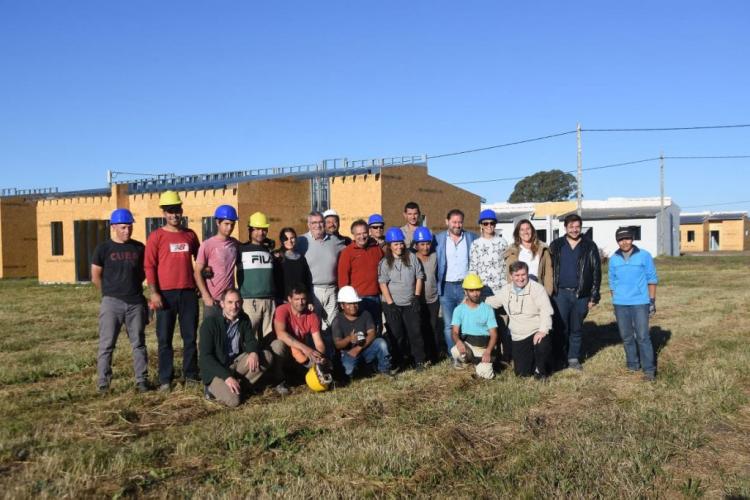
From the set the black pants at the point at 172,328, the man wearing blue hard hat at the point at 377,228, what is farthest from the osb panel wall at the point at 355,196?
the black pants at the point at 172,328

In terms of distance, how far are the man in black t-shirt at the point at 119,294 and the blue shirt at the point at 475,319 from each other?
136 inches

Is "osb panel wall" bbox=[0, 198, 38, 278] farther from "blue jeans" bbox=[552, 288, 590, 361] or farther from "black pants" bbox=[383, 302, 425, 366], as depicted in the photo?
"blue jeans" bbox=[552, 288, 590, 361]

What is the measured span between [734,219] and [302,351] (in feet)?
186

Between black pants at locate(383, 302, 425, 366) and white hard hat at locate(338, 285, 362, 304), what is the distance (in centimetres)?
66

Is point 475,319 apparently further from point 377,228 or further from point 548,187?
point 548,187

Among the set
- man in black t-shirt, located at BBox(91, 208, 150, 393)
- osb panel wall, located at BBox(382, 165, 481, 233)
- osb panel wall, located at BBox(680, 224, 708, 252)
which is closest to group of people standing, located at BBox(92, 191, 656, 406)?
man in black t-shirt, located at BBox(91, 208, 150, 393)

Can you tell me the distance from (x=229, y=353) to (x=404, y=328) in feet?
7.25

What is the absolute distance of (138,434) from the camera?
207 inches

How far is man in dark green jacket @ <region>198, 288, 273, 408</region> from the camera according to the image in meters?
6.18

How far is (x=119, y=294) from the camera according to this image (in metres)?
6.68

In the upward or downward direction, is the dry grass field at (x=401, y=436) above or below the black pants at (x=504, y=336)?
below

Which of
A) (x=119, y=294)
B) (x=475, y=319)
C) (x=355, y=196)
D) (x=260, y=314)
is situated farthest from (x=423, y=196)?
(x=119, y=294)

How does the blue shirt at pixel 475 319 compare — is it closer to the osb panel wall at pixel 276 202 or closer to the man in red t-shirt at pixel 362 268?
the man in red t-shirt at pixel 362 268

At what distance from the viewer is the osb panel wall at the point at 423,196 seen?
21125mm
